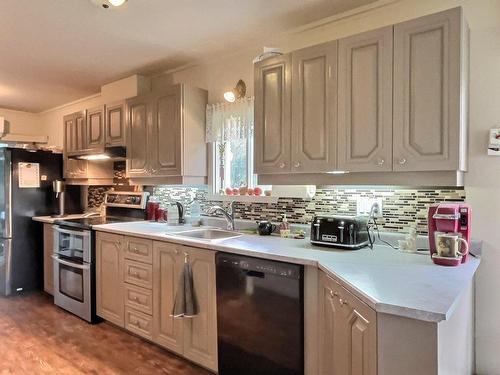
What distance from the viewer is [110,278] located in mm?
3014

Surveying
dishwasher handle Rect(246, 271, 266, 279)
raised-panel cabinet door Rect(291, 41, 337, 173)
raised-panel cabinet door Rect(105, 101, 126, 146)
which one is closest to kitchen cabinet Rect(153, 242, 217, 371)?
dishwasher handle Rect(246, 271, 266, 279)

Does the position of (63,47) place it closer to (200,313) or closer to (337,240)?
(200,313)

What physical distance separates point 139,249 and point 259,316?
121cm

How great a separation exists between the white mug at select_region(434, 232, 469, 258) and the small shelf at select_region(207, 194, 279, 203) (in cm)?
122

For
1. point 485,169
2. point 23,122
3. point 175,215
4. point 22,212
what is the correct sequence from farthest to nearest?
point 23,122 → point 22,212 → point 175,215 → point 485,169

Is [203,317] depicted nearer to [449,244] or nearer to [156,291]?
[156,291]

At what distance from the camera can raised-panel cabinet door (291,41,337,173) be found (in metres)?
2.07

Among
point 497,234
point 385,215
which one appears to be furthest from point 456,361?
point 385,215

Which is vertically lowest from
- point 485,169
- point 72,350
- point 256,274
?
point 72,350

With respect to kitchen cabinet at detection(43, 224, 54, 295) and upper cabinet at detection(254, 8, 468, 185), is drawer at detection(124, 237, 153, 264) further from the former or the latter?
kitchen cabinet at detection(43, 224, 54, 295)

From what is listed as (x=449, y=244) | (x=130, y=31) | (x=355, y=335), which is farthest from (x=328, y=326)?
(x=130, y=31)

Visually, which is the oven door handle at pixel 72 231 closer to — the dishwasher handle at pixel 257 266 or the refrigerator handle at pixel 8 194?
the refrigerator handle at pixel 8 194

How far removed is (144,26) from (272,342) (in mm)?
2297

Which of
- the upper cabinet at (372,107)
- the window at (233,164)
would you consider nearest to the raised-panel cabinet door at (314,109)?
the upper cabinet at (372,107)
